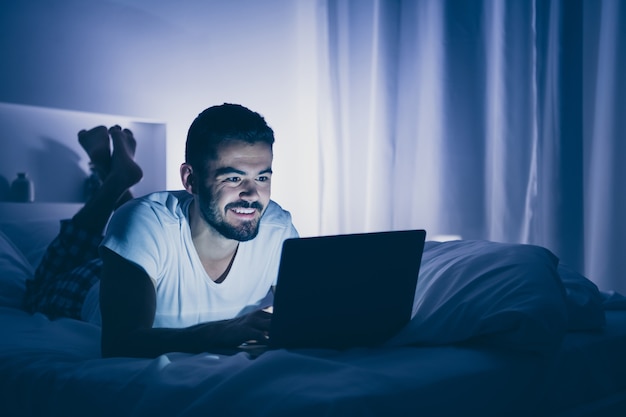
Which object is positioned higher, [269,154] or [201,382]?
[269,154]

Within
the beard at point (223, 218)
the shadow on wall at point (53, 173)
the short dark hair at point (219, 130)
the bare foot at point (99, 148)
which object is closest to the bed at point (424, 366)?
the beard at point (223, 218)

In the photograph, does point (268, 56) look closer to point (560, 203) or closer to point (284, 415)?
point (560, 203)

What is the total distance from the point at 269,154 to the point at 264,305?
1.41 ft

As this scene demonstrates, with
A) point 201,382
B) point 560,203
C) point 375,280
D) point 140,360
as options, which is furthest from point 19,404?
point 560,203

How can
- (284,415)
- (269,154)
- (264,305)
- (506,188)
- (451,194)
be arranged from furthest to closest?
(451,194)
(506,188)
(264,305)
(269,154)
(284,415)

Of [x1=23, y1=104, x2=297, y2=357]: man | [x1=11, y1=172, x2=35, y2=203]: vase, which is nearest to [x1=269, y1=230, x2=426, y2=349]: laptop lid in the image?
[x1=23, y1=104, x2=297, y2=357]: man

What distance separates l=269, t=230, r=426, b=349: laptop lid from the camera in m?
1.05

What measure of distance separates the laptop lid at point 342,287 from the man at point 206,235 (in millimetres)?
353

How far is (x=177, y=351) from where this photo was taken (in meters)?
1.19

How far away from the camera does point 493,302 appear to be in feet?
4.01

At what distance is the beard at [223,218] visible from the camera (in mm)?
1490

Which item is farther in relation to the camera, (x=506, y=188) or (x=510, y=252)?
(x=506, y=188)

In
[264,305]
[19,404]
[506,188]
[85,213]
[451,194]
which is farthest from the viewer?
[451,194]

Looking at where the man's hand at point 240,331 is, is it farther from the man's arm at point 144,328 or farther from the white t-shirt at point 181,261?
the white t-shirt at point 181,261
